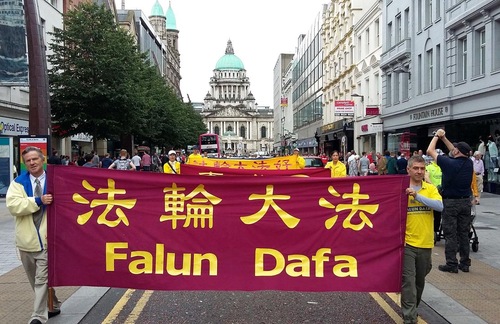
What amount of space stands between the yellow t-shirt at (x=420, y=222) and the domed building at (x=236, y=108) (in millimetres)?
182279

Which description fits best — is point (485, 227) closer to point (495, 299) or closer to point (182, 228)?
point (495, 299)

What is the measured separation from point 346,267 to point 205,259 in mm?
1378

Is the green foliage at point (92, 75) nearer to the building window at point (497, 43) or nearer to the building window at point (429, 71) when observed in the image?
the building window at point (429, 71)

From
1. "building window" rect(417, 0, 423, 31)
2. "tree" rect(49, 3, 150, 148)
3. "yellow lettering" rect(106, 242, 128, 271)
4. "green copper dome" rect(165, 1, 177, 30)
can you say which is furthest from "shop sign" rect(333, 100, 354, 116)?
"green copper dome" rect(165, 1, 177, 30)

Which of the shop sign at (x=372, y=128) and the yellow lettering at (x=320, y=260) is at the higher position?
the shop sign at (x=372, y=128)

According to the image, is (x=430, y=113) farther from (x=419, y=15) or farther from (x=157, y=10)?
(x=157, y=10)

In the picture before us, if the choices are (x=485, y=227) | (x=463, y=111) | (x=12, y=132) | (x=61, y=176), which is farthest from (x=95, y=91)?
(x=61, y=176)

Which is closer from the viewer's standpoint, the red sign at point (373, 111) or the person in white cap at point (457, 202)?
the person in white cap at point (457, 202)

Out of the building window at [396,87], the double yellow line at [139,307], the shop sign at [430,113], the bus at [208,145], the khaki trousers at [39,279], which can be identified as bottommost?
the double yellow line at [139,307]

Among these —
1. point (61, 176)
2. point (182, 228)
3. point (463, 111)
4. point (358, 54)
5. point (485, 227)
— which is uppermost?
point (358, 54)

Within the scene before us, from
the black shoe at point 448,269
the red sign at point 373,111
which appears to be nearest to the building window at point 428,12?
the red sign at point 373,111

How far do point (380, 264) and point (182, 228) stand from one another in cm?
197

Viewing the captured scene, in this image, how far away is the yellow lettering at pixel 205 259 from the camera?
225 inches

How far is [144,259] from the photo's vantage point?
18.9ft
